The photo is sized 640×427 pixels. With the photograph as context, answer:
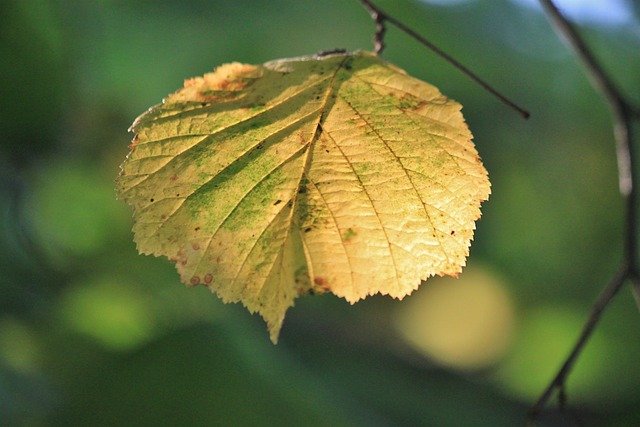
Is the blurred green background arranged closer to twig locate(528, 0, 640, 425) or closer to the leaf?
twig locate(528, 0, 640, 425)

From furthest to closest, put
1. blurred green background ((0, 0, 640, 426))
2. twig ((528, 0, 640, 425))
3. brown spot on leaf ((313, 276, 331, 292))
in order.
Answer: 1. blurred green background ((0, 0, 640, 426))
2. brown spot on leaf ((313, 276, 331, 292))
3. twig ((528, 0, 640, 425))

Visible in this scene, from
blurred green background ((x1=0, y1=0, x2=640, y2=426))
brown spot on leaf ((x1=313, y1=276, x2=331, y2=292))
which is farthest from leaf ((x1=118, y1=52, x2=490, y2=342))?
blurred green background ((x1=0, y1=0, x2=640, y2=426))

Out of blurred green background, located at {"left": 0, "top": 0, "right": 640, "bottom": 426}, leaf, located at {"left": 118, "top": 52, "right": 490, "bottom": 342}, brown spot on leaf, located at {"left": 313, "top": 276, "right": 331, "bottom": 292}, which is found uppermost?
leaf, located at {"left": 118, "top": 52, "right": 490, "bottom": 342}

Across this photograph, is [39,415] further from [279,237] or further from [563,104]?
[563,104]

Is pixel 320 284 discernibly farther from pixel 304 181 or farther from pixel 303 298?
pixel 303 298

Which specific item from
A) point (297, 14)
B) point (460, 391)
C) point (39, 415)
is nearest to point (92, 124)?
point (39, 415)
